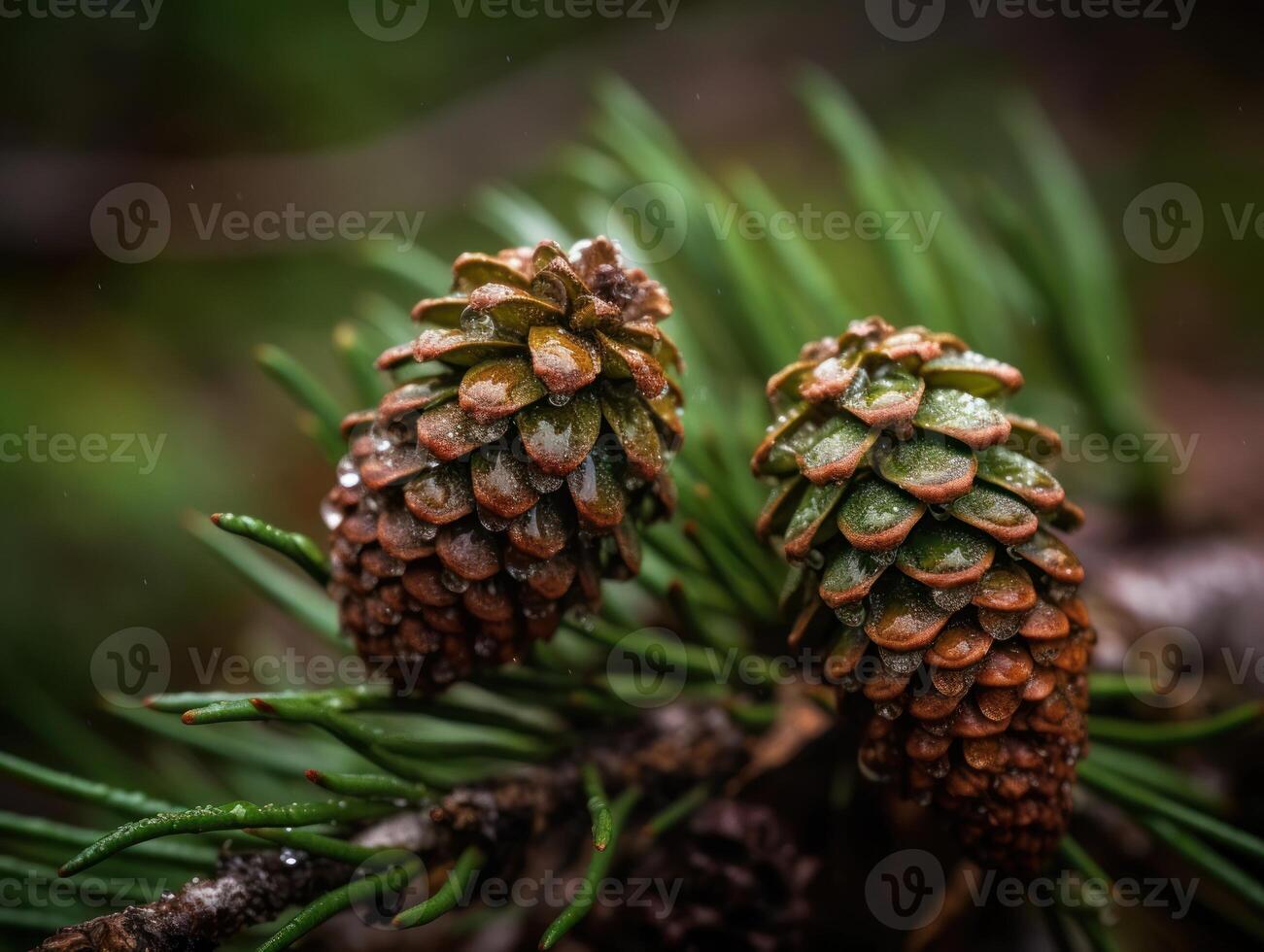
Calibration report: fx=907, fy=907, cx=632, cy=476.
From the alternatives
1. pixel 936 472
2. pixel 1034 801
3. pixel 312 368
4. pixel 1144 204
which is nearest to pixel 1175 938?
pixel 1034 801

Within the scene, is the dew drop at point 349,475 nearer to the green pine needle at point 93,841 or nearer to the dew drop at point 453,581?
the dew drop at point 453,581

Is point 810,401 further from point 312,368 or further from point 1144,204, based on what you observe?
point 1144,204

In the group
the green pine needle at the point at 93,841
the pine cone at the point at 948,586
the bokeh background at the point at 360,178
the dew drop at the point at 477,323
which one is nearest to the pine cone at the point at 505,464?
the dew drop at the point at 477,323

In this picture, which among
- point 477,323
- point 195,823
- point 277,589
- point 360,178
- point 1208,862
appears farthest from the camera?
point 360,178

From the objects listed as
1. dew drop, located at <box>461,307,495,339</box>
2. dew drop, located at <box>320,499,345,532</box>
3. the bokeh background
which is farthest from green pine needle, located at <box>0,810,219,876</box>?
the bokeh background

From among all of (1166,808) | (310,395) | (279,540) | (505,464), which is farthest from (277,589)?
(1166,808)

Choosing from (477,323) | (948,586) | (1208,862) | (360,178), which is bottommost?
(1208,862)

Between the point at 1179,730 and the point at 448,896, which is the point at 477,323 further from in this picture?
the point at 1179,730
